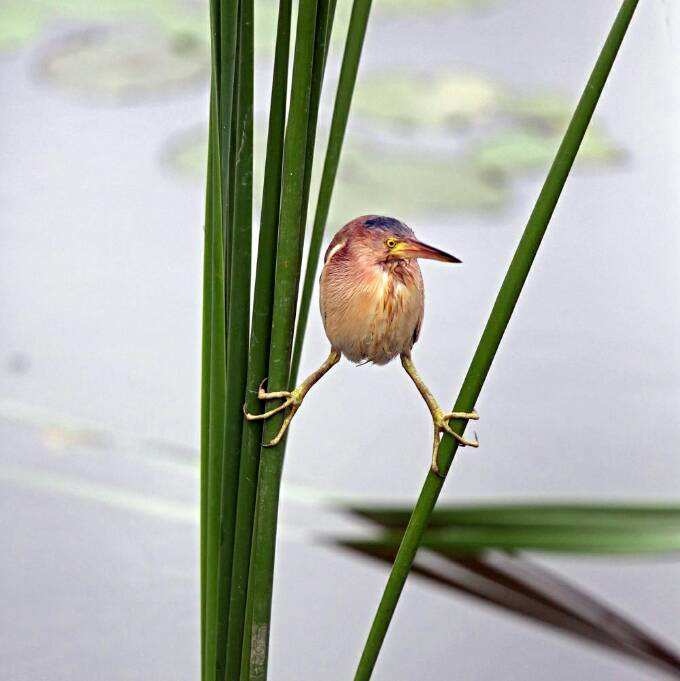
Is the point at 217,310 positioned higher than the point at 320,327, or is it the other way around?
the point at 320,327

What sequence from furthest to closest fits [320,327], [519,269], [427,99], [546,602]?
[427,99] < [320,327] < [546,602] < [519,269]

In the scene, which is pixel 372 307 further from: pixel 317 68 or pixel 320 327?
pixel 320 327

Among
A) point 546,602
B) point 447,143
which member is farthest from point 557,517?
point 447,143

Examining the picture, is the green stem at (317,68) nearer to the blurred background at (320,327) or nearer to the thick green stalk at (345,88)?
the thick green stalk at (345,88)

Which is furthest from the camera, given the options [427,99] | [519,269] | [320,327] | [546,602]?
[427,99]

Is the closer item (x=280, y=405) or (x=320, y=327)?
(x=280, y=405)

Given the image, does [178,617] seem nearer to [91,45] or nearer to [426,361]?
[426,361]

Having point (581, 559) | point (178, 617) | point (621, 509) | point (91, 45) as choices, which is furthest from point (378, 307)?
point (91, 45)
